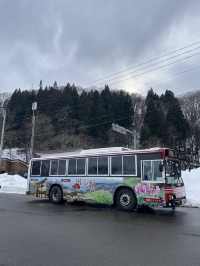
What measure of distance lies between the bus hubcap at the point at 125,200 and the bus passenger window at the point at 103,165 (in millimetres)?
1493

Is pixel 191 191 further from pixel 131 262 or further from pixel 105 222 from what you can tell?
pixel 131 262

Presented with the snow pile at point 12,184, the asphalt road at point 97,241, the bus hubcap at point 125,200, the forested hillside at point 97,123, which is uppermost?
the forested hillside at point 97,123

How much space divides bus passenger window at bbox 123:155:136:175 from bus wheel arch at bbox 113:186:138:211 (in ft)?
2.32

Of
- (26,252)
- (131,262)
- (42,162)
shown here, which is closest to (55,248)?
(26,252)

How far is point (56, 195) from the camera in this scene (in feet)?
53.8

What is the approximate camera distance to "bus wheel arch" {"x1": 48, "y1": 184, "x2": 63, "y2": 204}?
16.2 meters

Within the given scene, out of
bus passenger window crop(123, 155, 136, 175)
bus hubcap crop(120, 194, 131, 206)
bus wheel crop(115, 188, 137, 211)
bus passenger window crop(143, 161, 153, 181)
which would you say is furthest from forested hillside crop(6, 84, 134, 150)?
bus passenger window crop(143, 161, 153, 181)

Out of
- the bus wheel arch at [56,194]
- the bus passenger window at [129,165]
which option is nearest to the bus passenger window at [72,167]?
the bus wheel arch at [56,194]

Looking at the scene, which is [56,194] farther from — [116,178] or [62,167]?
[116,178]

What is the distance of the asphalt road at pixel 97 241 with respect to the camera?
217 inches

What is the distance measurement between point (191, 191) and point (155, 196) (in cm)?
751

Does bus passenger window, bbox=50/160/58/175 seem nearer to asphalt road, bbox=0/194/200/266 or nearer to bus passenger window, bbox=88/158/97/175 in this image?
bus passenger window, bbox=88/158/97/175

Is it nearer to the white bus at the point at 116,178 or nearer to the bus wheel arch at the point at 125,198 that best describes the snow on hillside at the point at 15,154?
the white bus at the point at 116,178

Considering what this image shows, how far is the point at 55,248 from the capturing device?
6297 millimetres
